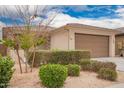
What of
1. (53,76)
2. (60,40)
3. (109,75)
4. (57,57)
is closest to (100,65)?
(109,75)

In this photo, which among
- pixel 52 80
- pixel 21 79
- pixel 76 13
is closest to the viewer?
pixel 52 80

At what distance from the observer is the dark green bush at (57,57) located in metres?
11.8

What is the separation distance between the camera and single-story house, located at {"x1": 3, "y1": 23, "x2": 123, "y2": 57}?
1844 centimetres

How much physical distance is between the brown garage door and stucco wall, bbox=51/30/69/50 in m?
1.01

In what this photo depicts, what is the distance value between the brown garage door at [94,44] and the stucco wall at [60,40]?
1.01 m

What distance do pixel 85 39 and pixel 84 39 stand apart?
141 millimetres

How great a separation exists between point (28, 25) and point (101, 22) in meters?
12.2

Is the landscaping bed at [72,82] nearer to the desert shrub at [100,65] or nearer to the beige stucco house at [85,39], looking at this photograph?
the desert shrub at [100,65]

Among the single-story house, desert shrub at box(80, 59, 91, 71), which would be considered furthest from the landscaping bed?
the single-story house

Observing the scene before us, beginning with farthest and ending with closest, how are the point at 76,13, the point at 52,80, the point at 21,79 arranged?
the point at 76,13 < the point at 21,79 < the point at 52,80

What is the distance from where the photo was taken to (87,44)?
64.8 feet

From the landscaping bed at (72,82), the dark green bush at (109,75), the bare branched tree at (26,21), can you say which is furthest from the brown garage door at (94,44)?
the landscaping bed at (72,82)
